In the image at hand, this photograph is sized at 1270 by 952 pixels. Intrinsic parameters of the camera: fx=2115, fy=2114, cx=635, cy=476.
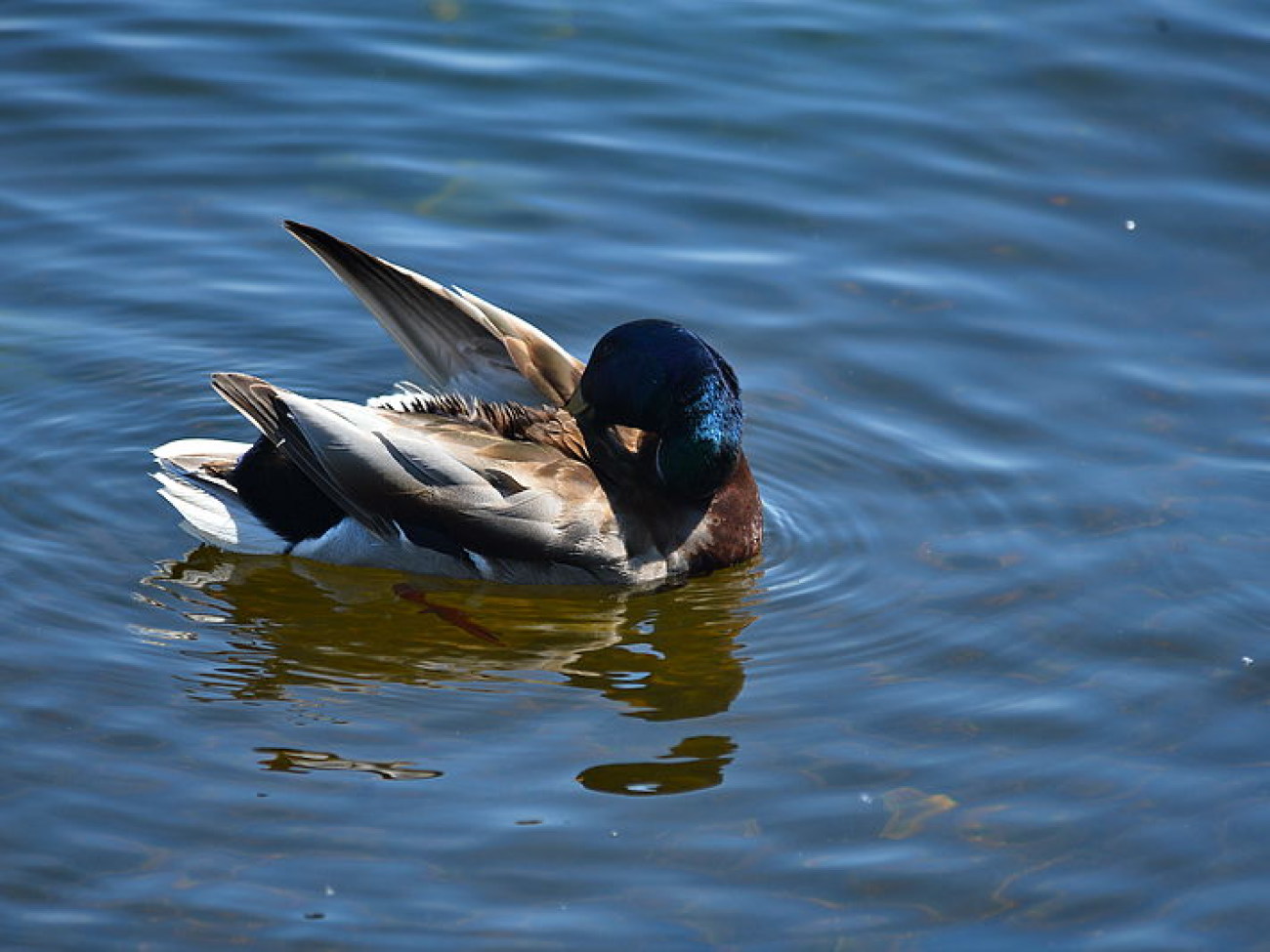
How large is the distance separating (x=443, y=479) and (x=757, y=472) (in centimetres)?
146

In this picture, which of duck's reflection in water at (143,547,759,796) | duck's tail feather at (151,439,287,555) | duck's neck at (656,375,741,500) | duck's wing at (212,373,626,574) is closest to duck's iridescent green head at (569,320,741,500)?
duck's neck at (656,375,741,500)

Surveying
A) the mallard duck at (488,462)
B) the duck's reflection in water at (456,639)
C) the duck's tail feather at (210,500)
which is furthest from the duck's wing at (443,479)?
the duck's tail feather at (210,500)

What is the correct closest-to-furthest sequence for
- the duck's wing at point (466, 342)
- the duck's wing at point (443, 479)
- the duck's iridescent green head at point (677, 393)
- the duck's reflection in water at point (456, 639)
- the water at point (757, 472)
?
the water at point (757, 472) → the duck's reflection in water at point (456, 639) → the duck's wing at point (443, 479) → the duck's iridescent green head at point (677, 393) → the duck's wing at point (466, 342)

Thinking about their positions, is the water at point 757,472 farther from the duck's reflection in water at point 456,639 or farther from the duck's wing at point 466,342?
the duck's wing at point 466,342

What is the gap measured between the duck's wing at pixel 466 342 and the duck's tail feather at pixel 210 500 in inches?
27.0

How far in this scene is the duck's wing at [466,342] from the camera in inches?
282

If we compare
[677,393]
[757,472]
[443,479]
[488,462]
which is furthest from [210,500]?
[757,472]

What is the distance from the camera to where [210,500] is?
702cm

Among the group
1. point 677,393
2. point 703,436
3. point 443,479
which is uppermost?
point 677,393

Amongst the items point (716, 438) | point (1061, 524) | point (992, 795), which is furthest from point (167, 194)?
point (992, 795)

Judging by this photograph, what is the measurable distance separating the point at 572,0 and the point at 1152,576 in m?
5.36

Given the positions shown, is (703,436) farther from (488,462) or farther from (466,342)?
(466,342)

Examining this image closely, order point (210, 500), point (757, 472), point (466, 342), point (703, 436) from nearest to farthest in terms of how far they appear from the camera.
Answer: point (703, 436), point (210, 500), point (466, 342), point (757, 472)

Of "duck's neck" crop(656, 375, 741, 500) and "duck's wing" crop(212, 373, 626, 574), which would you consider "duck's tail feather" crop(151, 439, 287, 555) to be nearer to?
"duck's wing" crop(212, 373, 626, 574)
